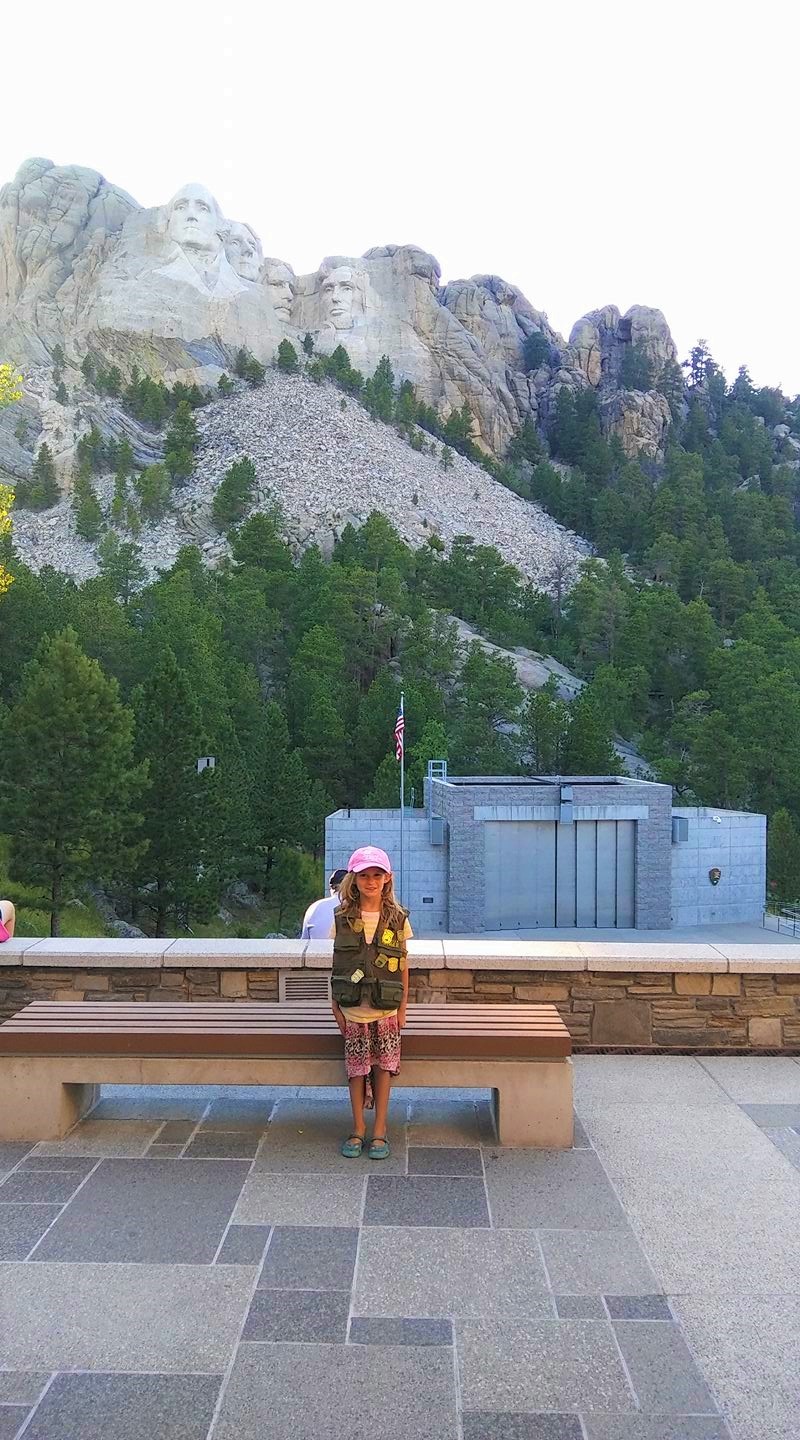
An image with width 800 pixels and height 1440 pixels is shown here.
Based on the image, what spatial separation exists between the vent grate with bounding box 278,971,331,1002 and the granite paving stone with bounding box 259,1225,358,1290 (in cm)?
196

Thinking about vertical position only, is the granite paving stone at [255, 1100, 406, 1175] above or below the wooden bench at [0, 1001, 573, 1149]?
below

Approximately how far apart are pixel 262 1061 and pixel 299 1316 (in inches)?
52.6

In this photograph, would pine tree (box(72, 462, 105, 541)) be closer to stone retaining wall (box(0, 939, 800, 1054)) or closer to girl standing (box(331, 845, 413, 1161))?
stone retaining wall (box(0, 939, 800, 1054))

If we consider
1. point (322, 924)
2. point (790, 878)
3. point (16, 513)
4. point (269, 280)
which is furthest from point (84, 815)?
point (269, 280)

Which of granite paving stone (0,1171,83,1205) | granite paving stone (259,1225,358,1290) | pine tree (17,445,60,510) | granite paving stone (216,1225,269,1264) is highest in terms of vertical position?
pine tree (17,445,60,510)

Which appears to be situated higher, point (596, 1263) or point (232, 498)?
point (232, 498)

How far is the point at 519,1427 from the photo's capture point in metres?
2.49


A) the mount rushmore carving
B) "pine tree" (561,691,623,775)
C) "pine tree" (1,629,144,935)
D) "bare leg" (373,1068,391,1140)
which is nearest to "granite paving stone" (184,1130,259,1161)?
"bare leg" (373,1068,391,1140)

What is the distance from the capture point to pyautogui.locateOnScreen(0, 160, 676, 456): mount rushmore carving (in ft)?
319

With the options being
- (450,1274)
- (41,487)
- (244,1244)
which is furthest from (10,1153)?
(41,487)

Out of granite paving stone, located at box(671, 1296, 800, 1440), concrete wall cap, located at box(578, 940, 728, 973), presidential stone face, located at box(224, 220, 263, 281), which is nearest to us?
granite paving stone, located at box(671, 1296, 800, 1440)

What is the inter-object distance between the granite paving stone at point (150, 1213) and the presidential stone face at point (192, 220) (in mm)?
112858

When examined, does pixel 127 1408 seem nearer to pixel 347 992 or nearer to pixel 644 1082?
pixel 347 992

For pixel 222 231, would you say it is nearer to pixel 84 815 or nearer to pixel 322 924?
pixel 84 815
